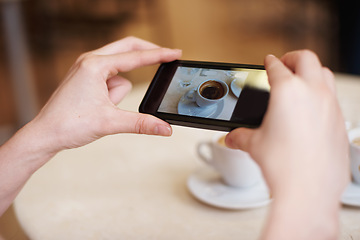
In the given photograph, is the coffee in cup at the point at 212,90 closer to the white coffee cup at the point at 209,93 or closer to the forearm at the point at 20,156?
the white coffee cup at the point at 209,93

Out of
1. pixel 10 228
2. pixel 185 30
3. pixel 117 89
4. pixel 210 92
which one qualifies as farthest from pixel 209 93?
pixel 185 30

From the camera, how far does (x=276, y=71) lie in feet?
1.51

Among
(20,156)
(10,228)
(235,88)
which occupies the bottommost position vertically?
(10,228)

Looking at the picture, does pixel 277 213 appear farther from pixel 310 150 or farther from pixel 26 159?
pixel 26 159

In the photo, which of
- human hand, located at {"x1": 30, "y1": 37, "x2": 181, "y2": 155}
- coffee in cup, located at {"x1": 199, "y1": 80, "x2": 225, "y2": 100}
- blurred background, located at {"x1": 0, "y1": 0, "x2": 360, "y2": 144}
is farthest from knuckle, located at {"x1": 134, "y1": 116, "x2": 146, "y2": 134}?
blurred background, located at {"x1": 0, "y1": 0, "x2": 360, "y2": 144}

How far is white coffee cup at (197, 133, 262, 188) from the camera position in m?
0.69

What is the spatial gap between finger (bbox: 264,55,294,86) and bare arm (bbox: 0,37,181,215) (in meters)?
0.18

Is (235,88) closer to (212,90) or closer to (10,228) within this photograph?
(212,90)

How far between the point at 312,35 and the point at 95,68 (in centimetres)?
310

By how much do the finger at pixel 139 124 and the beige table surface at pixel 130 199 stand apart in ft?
0.54

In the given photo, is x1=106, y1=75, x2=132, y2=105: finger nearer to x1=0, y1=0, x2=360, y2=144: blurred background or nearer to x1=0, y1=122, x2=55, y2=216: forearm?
x1=0, y1=122, x2=55, y2=216: forearm

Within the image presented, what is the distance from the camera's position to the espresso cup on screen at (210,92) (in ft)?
1.99

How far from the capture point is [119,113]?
60 cm

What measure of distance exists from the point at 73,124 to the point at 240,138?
267 millimetres
